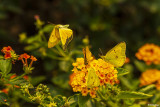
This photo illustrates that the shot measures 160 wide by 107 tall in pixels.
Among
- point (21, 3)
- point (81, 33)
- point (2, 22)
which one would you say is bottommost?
point (81, 33)

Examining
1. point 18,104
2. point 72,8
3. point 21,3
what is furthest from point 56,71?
point 21,3

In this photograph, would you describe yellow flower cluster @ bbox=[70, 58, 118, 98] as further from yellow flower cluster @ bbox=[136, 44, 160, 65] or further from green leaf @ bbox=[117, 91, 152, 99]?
yellow flower cluster @ bbox=[136, 44, 160, 65]

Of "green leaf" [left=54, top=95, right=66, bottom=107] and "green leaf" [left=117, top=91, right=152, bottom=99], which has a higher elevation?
"green leaf" [left=117, top=91, right=152, bottom=99]

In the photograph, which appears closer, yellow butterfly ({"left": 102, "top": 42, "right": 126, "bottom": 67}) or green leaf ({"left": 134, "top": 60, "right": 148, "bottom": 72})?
yellow butterfly ({"left": 102, "top": 42, "right": 126, "bottom": 67})

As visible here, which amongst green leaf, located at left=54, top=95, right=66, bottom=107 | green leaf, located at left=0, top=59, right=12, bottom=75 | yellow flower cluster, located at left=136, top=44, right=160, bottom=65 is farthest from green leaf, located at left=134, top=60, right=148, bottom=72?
green leaf, located at left=0, top=59, right=12, bottom=75

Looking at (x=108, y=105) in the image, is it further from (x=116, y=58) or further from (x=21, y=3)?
(x=21, y=3)
